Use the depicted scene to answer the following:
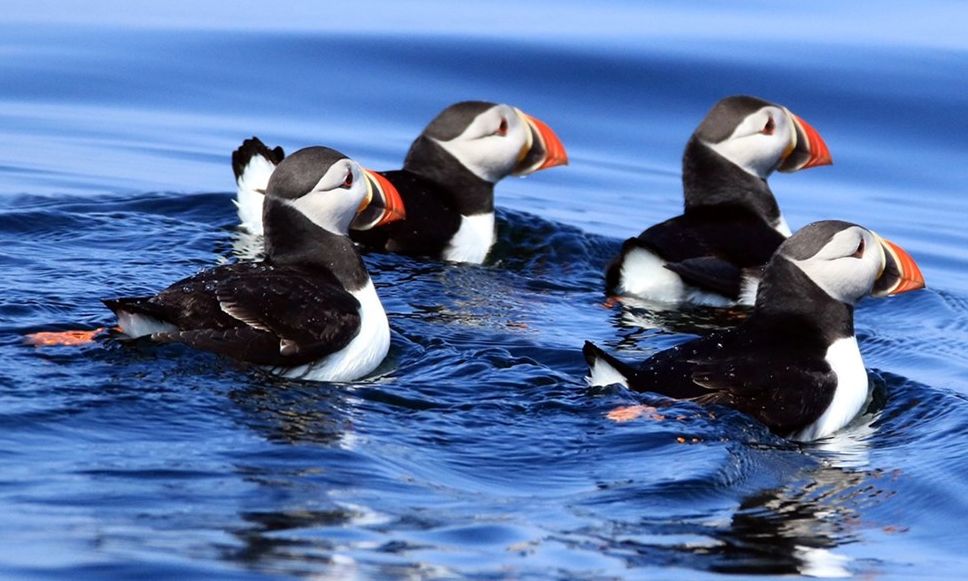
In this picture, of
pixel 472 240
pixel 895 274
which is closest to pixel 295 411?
pixel 895 274

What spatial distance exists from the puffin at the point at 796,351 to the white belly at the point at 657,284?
1634 millimetres

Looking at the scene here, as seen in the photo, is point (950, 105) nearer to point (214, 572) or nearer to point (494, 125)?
point (494, 125)

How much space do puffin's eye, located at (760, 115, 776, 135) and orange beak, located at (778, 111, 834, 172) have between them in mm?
160

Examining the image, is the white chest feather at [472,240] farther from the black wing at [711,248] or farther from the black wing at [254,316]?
the black wing at [254,316]

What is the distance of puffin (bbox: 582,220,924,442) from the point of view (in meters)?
6.28

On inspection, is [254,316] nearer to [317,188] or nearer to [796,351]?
[317,188]

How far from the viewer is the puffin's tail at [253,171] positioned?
8.70 meters

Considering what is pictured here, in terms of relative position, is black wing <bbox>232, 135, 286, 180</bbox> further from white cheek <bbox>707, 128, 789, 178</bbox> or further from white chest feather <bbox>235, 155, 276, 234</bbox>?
white cheek <bbox>707, 128, 789, 178</bbox>

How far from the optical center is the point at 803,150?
949cm

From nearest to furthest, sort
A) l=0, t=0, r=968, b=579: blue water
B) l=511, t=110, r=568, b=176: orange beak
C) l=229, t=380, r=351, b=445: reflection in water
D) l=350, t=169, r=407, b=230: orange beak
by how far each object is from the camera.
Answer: l=0, t=0, r=968, b=579: blue water < l=229, t=380, r=351, b=445: reflection in water < l=350, t=169, r=407, b=230: orange beak < l=511, t=110, r=568, b=176: orange beak

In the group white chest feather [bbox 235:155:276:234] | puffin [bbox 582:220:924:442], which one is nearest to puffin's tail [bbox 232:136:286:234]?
white chest feather [bbox 235:155:276:234]

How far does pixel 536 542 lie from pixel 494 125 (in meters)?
5.01

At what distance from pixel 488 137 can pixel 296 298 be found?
10.9ft

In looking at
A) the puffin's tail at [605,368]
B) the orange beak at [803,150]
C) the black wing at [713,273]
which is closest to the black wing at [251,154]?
the black wing at [713,273]
